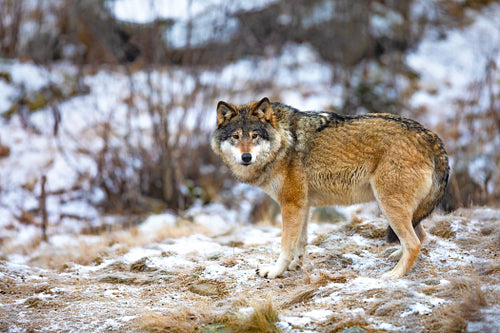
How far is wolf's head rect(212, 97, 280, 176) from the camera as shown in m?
5.41

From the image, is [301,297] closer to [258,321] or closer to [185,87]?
[258,321]

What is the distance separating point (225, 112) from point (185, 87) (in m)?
6.74

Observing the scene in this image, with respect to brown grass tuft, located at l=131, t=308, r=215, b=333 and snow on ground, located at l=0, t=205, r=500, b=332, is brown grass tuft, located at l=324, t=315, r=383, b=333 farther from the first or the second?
brown grass tuft, located at l=131, t=308, r=215, b=333

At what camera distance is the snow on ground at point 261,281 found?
398cm

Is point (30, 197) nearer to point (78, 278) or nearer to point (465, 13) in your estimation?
point (78, 278)

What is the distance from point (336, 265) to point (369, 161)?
1428mm

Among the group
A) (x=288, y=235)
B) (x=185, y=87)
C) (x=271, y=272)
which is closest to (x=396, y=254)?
(x=288, y=235)

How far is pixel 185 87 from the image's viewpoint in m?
12.2

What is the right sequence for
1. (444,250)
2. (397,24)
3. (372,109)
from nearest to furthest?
(444,250) < (372,109) < (397,24)

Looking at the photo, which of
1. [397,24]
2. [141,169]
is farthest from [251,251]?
[397,24]

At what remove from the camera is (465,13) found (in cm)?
1986

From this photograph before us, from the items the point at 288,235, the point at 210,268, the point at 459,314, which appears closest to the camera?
the point at 459,314

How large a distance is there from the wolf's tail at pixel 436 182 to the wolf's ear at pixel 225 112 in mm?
2498

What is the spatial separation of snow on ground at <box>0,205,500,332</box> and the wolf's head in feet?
4.75
